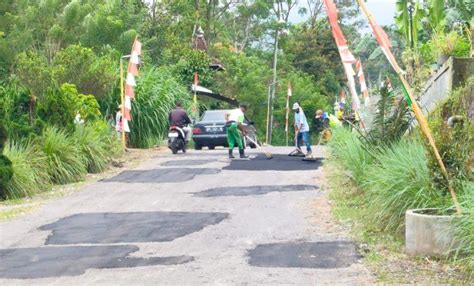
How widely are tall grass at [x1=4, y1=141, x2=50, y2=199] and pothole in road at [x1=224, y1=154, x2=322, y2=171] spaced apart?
4414mm

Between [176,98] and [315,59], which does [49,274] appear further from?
[315,59]

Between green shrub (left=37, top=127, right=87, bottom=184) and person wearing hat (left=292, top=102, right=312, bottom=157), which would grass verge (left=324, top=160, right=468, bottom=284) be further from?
person wearing hat (left=292, top=102, right=312, bottom=157)

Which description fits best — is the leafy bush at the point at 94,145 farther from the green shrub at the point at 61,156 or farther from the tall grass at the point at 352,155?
the tall grass at the point at 352,155

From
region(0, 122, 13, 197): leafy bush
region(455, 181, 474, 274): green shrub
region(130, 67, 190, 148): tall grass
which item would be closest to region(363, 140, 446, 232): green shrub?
region(455, 181, 474, 274): green shrub

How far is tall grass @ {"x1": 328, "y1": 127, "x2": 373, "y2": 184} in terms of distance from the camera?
Answer: 41.4ft

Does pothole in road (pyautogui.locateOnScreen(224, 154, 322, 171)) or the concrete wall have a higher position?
the concrete wall

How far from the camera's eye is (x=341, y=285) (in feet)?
24.1

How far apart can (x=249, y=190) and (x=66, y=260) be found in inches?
243

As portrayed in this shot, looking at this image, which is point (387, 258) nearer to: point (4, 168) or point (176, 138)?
point (4, 168)

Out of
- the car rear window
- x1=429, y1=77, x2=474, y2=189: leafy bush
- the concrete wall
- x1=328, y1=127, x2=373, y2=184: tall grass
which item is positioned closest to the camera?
x1=429, y1=77, x2=474, y2=189: leafy bush

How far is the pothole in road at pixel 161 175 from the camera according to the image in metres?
16.5

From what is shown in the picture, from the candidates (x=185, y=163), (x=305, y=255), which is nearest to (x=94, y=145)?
(x=185, y=163)

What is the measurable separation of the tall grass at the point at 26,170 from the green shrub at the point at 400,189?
→ 6.98 m

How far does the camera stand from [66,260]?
8750 mm
